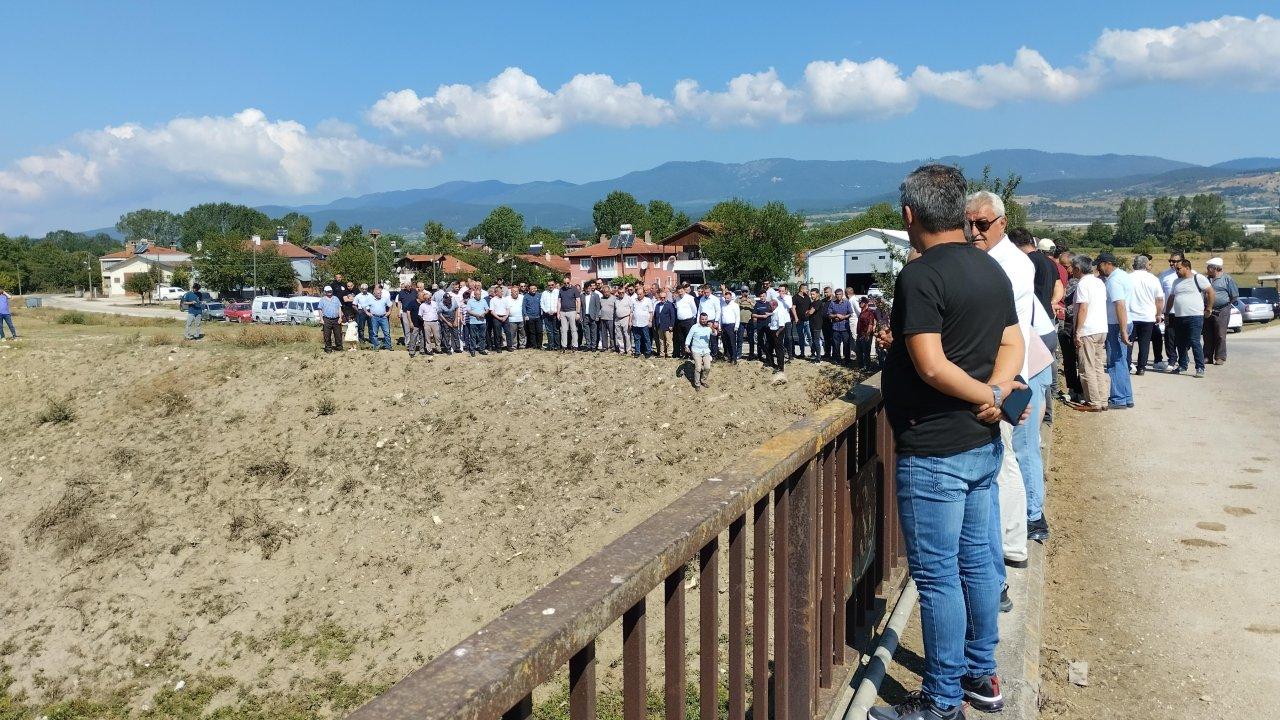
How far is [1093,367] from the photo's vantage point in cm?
939

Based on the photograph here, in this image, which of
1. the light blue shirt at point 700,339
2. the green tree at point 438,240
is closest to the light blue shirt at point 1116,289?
the light blue shirt at point 700,339

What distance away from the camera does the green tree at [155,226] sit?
→ 610ft

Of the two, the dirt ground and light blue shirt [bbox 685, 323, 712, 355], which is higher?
light blue shirt [bbox 685, 323, 712, 355]

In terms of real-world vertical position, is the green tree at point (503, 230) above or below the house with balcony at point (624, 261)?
above

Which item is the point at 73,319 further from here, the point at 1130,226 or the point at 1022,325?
the point at 1130,226

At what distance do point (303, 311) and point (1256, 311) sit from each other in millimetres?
43429

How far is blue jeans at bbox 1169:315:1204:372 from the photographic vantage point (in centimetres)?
1236

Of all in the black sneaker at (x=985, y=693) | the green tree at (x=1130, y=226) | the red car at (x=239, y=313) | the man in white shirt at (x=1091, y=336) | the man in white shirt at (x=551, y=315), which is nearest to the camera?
the black sneaker at (x=985, y=693)

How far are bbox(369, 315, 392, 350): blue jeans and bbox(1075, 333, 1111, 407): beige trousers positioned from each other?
21.1 meters

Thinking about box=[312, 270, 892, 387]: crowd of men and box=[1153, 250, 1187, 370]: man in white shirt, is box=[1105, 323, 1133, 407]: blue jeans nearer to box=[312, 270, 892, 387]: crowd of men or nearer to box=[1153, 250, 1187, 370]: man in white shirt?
box=[1153, 250, 1187, 370]: man in white shirt

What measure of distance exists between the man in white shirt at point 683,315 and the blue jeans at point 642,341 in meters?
0.81

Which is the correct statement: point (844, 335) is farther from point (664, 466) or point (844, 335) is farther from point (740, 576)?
point (740, 576)

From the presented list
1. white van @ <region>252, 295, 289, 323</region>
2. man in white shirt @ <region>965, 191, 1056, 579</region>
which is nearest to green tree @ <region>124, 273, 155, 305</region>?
white van @ <region>252, 295, 289, 323</region>

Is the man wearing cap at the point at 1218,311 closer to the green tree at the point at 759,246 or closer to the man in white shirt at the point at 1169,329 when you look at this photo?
the man in white shirt at the point at 1169,329
